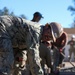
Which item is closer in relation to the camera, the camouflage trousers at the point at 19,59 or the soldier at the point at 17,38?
the soldier at the point at 17,38

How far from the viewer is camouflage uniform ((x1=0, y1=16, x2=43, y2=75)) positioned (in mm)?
5148

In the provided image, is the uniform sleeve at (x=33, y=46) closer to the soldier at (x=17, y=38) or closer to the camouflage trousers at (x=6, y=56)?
the soldier at (x=17, y=38)

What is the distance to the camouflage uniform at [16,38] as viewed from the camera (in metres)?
5.15

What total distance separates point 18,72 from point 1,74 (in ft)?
4.16

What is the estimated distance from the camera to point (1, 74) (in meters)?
5.01

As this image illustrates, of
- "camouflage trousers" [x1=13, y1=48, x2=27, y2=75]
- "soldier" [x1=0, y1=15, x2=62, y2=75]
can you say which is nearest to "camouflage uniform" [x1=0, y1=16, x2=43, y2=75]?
"soldier" [x1=0, y1=15, x2=62, y2=75]

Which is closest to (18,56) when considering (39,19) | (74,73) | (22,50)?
(22,50)

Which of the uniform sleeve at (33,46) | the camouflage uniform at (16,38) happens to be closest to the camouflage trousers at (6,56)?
the camouflage uniform at (16,38)

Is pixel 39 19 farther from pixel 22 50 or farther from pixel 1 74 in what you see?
pixel 1 74

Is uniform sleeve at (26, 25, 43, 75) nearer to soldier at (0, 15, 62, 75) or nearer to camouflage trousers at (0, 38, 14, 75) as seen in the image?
soldier at (0, 15, 62, 75)

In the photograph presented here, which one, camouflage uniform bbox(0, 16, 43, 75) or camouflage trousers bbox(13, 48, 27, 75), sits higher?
camouflage uniform bbox(0, 16, 43, 75)

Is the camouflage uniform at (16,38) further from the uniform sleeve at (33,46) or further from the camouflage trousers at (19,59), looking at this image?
the camouflage trousers at (19,59)

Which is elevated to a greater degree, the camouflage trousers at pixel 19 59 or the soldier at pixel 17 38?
the soldier at pixel 17 38

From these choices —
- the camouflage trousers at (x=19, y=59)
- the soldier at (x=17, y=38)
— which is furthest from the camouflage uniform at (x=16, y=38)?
the camouflage trousers at (x=19, y=59)
